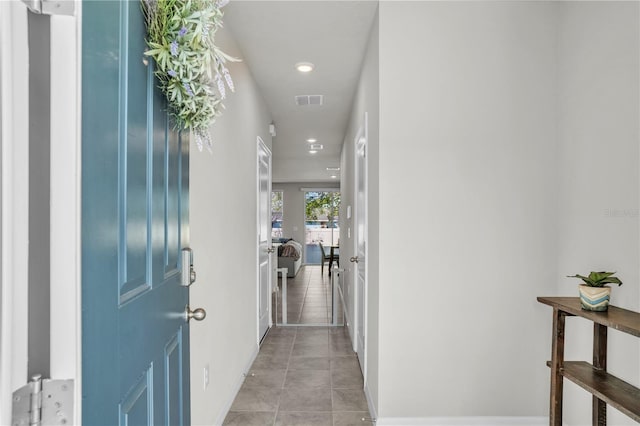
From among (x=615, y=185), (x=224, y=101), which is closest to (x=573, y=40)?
(x=615, y=185)

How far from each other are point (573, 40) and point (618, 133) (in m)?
0.68

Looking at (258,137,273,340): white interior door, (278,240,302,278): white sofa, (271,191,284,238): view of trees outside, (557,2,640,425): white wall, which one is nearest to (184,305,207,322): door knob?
(557,2,640,425): white wall

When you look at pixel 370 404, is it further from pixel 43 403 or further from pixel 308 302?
pixel 308 302

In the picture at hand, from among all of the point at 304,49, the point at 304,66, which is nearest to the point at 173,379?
the point at 304,49

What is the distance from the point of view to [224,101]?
7.85 ft

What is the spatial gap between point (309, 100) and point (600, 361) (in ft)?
11.3

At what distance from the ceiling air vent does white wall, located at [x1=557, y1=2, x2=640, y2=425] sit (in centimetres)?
241

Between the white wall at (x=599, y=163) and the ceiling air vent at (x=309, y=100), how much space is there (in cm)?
241

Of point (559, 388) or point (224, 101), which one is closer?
point (559, 388)

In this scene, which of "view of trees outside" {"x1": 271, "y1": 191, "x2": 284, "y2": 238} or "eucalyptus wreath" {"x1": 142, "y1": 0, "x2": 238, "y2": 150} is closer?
"eucalyptus wreath" {"x1": 142, "y1": 0, "x2": 238, "y2": 150}

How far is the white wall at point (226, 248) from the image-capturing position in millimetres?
1951

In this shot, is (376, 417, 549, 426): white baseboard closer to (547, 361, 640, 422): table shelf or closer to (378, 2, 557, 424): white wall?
(378, 2, 557, 424): white wall

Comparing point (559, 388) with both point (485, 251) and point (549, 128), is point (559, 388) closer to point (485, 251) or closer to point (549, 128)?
point (485, 251)

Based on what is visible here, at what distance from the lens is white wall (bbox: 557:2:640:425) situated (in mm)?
1689
